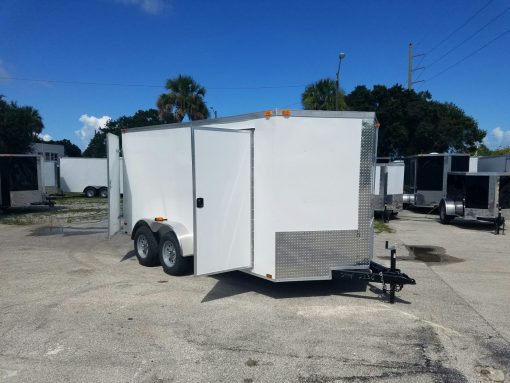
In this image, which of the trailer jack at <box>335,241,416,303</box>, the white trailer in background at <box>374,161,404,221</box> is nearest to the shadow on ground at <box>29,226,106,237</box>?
the trailer jack at <box>335,241,416,303</box>

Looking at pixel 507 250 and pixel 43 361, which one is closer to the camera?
pixel 43 361

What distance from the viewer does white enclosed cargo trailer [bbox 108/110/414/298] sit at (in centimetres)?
571

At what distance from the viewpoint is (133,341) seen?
15.1 ft

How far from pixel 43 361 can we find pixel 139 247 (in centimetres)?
417

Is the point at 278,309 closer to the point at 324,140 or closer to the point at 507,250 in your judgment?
the point at 324,140

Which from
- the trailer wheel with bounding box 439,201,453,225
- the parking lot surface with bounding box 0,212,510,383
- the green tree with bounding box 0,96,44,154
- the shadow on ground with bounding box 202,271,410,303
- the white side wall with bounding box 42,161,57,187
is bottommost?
the parking lot surface with bounding box 0,212,510,383

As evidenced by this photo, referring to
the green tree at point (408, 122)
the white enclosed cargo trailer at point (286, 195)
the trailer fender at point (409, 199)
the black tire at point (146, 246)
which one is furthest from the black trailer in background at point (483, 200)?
the green tree at point (408, 122)

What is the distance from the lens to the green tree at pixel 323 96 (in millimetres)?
A: 28766

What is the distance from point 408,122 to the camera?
3288 cm

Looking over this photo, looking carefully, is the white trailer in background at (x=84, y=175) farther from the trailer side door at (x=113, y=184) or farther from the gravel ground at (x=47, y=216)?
the trailer side door at (x=113, y=184)

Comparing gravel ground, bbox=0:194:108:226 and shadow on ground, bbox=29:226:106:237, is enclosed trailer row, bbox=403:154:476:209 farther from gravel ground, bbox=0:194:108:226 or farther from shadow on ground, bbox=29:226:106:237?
gravel ground, bbox=0:194:108:226

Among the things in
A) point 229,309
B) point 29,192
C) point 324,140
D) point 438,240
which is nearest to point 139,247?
point 229,309

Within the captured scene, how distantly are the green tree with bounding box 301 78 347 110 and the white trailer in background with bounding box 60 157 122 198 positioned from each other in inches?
588

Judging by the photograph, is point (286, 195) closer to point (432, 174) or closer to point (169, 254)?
point (169, 254)
